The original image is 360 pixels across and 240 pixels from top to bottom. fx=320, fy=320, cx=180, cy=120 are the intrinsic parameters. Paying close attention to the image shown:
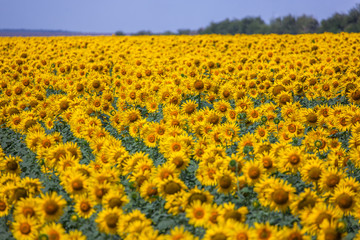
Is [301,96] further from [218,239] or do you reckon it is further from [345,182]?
[218,239]

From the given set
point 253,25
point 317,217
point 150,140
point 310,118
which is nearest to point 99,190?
point 150,140

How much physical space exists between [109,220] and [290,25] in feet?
255

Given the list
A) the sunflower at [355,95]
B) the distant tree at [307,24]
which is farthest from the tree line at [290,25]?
the sunflower at [355,95]

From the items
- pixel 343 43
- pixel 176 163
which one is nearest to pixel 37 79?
pixel 176 163

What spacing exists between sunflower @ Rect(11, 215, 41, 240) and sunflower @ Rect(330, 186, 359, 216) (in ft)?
13.0

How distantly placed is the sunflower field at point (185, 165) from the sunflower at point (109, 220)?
15mm

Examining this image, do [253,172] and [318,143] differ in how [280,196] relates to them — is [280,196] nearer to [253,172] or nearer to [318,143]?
[253,172]

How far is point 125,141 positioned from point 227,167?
3.50 m

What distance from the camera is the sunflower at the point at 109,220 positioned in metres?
4.06

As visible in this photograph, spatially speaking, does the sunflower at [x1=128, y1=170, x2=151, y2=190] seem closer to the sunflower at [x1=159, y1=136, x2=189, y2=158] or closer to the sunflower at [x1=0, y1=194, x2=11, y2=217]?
the sunflower at [x1=159, y1=136, x2=189, y2=158]

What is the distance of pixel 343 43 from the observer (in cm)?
1702

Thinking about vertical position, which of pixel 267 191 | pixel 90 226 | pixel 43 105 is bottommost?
pixel 90 226

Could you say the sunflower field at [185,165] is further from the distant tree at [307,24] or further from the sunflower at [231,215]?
the distant tree at [307,24]

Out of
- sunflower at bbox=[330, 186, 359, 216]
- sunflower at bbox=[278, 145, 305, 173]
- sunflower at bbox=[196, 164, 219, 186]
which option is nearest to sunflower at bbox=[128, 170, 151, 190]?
sunflower at bbox=[196, 164, 219, 186]
